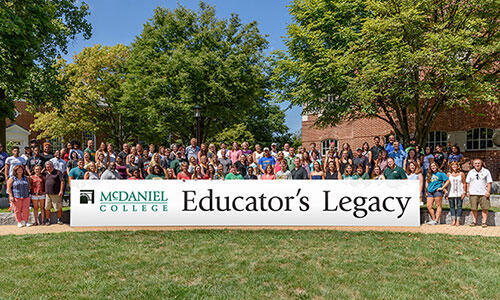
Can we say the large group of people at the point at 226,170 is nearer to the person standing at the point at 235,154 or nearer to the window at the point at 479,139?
the person standing at the point at 235,154

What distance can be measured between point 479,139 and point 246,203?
18.3m

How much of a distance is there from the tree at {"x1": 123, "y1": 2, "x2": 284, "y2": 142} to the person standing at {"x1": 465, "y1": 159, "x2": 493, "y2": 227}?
58.5 feet

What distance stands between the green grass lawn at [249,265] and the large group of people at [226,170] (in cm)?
197

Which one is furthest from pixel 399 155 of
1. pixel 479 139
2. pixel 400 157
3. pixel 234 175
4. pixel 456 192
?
pixel 479 139

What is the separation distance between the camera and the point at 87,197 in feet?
30.6

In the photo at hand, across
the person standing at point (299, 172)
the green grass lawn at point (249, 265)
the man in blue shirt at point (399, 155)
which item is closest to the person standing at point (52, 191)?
the green grass lawn at point (249, 265)

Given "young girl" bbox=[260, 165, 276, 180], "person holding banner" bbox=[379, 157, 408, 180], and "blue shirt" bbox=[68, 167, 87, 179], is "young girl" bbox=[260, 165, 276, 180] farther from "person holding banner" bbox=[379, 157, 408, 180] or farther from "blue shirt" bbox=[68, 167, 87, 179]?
"blue shirt" bbox=[68, 167, 87, 179]

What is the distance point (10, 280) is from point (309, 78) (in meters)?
15.5

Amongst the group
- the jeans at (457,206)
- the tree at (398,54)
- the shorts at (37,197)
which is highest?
the tree at (398,54)

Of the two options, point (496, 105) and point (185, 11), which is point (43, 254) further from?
point (185, 11)

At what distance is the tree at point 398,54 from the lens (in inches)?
563

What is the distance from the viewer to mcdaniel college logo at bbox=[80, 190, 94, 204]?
30.6ft

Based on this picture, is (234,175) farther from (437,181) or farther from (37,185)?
(437,181)

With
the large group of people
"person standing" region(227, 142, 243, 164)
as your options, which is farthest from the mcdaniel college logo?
"person standing" region(227, 142, 243, 164)
